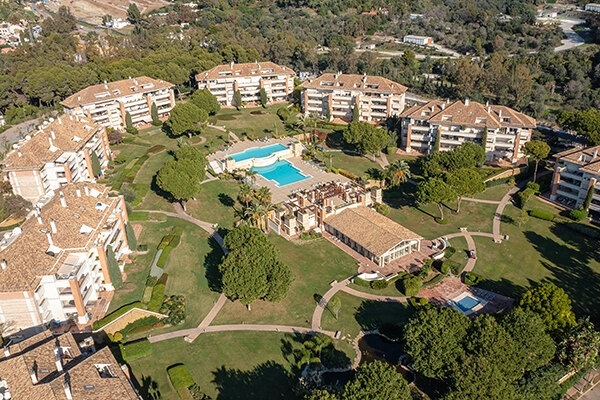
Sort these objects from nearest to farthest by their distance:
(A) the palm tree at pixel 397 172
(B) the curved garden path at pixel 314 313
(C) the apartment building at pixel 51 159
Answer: (B) the curved garden path at pixel 314 313, (C) the apartment building at pixel 51 159, (A) the palm tree at pixel 397 172

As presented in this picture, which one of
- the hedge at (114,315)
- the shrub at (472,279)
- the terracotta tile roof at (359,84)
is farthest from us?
the terracotta tile roof at (359,84)

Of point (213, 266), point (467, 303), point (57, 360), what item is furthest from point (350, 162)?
point (57, 360)

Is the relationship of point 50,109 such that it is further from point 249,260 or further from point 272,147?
point 249,260

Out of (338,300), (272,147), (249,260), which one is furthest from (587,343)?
(272,147)

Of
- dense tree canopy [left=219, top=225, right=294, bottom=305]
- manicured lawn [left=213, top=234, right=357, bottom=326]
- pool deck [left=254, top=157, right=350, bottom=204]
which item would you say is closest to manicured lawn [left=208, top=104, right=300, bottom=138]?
pool deck [left=254, top=157, right=350, bottom=204]

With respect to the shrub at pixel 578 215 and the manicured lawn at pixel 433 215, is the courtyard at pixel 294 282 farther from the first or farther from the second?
the shrub at pixel 578 215

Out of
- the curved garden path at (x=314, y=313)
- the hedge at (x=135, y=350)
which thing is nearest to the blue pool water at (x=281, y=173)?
the curved garden path at (x=314, y=313)

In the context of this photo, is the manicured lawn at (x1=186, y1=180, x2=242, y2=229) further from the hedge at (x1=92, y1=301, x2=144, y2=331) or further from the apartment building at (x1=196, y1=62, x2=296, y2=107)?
the apartment building at (x1=196, y1=62, x2=296, y2=107)
